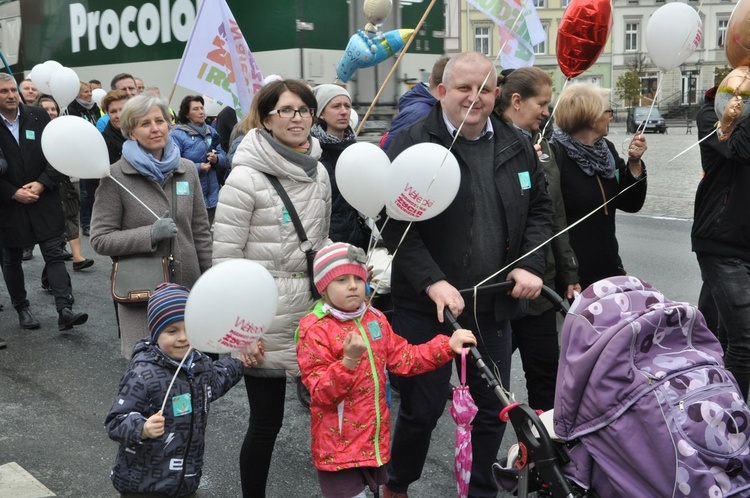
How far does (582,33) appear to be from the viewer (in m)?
5.13

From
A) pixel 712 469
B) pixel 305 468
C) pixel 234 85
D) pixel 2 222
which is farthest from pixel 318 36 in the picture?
pixel 712 469

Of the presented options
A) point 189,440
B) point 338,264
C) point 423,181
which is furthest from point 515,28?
point 189,440

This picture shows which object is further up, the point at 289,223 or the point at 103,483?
the point at 289,223

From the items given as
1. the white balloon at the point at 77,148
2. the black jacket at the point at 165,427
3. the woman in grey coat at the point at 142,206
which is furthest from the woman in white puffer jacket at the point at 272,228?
the white balloon at the point at 77,148

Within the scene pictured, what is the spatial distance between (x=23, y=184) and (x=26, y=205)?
18cm

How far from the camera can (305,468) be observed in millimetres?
4703

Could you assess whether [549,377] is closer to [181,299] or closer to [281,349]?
[281,349]

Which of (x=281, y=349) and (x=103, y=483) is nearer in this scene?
(x=281, y=349)

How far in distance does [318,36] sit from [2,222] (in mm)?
4633

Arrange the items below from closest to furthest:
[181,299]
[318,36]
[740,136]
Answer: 1. [181,299]
2. [740,136]
3. [318,36]

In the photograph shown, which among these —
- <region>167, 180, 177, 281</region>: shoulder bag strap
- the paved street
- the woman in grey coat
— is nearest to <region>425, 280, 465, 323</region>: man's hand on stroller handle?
the paved street

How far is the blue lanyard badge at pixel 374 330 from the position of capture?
11.7ft

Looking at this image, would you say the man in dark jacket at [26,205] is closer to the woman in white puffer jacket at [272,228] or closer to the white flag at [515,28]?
the white flag at [515,28]

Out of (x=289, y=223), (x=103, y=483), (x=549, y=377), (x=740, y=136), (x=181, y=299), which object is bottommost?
(x=103, y=483)
